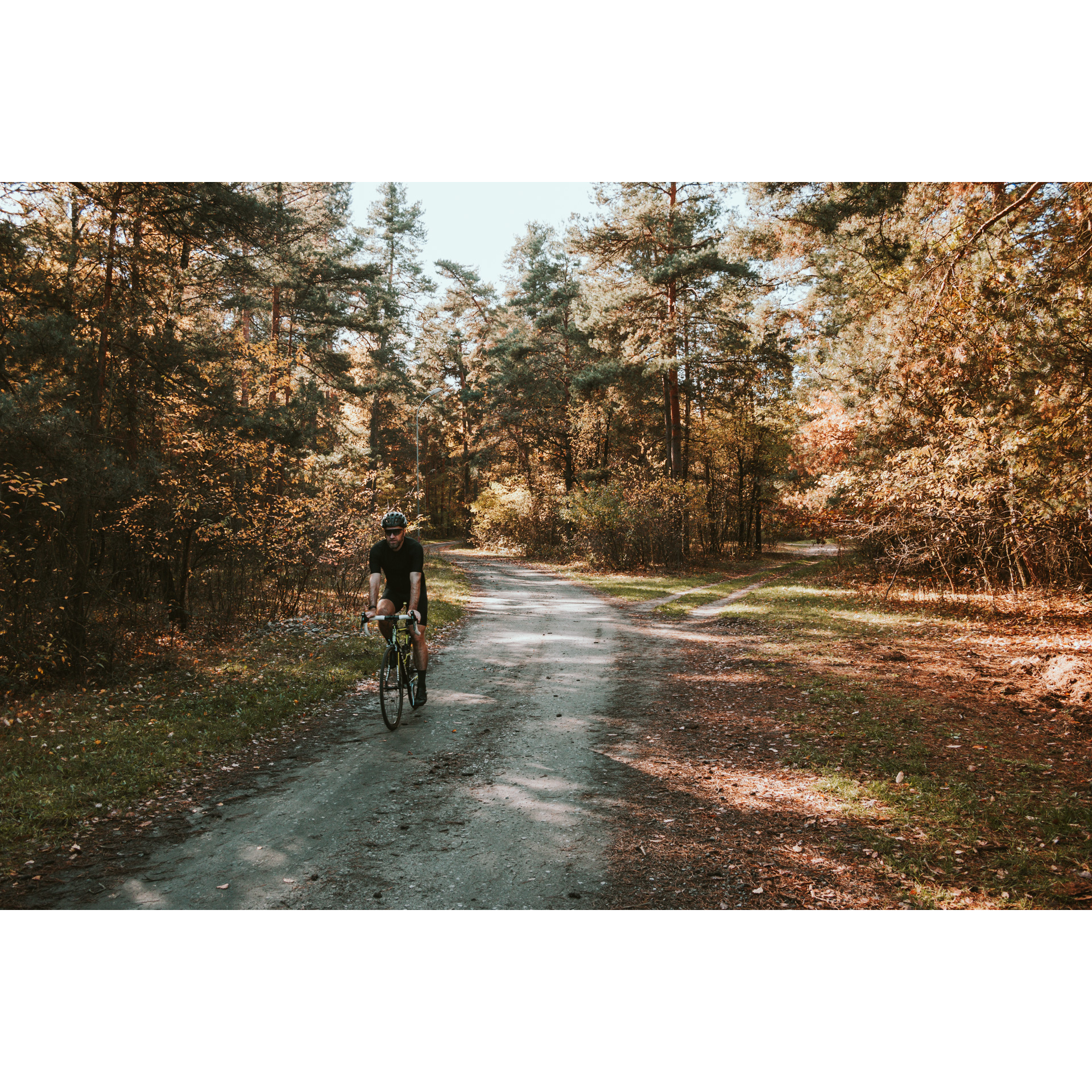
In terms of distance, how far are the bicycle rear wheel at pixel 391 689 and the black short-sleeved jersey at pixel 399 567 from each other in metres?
0.54

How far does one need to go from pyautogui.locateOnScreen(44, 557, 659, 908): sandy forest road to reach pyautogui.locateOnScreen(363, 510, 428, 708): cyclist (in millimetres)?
750

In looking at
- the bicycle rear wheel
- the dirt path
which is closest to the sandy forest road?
the dirt path

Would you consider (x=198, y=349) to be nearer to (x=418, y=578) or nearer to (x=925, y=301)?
(x=418, y=578)

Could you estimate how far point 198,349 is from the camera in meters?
10.3

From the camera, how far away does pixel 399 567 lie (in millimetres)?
7348

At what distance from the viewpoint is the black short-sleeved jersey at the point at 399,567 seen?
7.22 meters

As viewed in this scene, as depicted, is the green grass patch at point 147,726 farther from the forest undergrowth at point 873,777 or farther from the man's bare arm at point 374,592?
the forest undergrowth at point 873,777

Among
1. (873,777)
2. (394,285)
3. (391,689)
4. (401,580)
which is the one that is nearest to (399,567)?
(401,580)

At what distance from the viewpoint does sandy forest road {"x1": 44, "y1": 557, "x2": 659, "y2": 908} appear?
12.4 feet

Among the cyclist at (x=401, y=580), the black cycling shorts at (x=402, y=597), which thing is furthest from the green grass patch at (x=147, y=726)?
the black cycling shorts at (x=402, y=597)

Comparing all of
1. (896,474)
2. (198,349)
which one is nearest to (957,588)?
(896,474)

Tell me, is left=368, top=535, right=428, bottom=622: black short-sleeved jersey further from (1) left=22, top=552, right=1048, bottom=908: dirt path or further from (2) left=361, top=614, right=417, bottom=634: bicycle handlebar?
(1) left=22, top=552, right=1048, bottom=908: dirt path

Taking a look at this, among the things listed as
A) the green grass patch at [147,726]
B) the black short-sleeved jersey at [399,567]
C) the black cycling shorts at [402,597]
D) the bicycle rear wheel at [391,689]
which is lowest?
the green grass patch at [147,726]

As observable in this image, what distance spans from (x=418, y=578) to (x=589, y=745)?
255 cm
